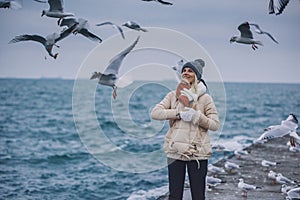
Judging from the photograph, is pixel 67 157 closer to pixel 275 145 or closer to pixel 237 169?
pixel 275 145

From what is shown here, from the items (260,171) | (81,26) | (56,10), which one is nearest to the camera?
(81,26)

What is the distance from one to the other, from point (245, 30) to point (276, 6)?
0.40 m

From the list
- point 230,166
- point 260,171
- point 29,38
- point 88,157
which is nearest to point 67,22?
point 29,38

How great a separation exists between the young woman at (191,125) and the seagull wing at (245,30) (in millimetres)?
992

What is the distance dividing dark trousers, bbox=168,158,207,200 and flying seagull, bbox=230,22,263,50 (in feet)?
4.95

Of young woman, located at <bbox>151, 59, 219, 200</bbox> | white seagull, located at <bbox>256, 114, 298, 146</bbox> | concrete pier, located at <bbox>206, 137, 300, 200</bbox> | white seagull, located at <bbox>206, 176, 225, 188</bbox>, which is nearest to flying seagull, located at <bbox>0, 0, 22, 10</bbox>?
young woman, located at <bbox>151, 59, 219, 200</bbox>

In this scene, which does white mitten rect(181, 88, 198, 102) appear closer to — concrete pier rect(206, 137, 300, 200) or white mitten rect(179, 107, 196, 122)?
white mitten rect(179, 107, 196, 122)

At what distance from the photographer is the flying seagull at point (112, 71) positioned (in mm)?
5414

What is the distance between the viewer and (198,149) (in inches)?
192

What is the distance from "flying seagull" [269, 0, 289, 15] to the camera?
558cm

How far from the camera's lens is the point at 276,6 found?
18.4ft

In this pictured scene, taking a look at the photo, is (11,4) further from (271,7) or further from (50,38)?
(271,7)

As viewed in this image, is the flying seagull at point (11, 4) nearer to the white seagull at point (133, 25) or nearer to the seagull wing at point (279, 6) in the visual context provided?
the white seagull at point (133, 25)

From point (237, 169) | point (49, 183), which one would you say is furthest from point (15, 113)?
point (237, 169)
